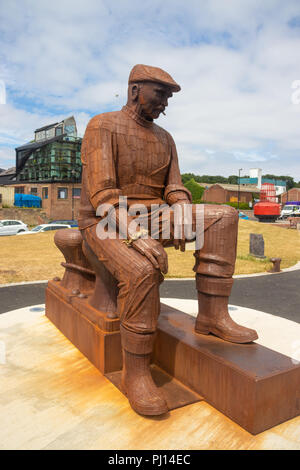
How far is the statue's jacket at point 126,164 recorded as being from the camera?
2.66 m

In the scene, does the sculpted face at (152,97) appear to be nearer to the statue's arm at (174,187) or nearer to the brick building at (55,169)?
the statue's arm at (174,187)

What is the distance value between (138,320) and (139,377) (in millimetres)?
387

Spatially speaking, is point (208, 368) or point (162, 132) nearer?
point (208, 368)

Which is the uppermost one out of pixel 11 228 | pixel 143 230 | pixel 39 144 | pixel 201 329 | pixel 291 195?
pixel 39 144

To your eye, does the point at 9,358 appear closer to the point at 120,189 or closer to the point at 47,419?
the point at 47,419

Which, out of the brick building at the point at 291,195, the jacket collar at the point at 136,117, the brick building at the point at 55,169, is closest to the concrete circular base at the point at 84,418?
the jacket collar at the point at 136,117

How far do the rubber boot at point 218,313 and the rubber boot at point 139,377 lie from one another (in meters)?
0.61

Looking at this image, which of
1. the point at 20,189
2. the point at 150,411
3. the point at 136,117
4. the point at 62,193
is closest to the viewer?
the point at 150,411

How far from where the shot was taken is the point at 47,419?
2.19 meters

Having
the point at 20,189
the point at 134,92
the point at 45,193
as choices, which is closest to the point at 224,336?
the point at 134,92

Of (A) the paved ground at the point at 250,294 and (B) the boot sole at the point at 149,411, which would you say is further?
(A) the paved ground at the point at 250,294

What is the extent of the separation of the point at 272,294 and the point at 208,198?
5398cm

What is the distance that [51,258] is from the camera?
35.5 ft

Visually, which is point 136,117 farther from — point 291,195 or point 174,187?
point 291,195
